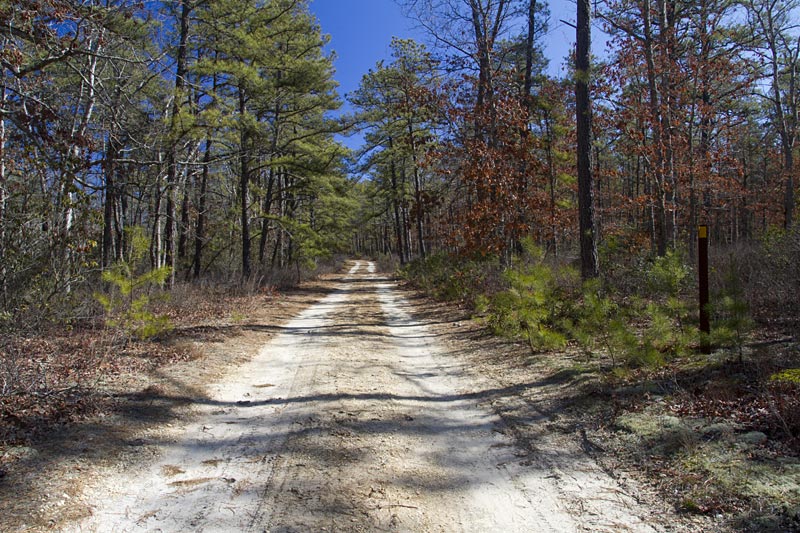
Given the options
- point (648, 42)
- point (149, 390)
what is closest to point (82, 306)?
point (149, 390)

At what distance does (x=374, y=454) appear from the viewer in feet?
13.9

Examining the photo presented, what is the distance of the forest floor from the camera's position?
323 cm

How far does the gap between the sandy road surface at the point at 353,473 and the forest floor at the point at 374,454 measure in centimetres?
2

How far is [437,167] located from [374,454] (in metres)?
14.5

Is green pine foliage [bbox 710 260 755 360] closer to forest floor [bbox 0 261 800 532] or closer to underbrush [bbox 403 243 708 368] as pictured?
underbrush [bbox 403 243 708 368]

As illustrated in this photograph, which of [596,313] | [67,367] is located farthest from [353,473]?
[67,367]

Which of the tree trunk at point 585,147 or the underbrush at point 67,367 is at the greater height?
the tree trunk at point 585,147

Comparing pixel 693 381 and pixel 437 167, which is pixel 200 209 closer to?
pixel 437 167

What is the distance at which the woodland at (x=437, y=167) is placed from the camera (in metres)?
6.01

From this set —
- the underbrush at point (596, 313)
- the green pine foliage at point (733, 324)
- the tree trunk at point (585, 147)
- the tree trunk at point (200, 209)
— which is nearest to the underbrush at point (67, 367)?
the underbrush at point (596, 313)

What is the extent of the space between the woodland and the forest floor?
0.43m

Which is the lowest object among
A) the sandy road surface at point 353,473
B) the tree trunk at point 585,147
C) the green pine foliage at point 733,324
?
the sandy road surface at point 353,473

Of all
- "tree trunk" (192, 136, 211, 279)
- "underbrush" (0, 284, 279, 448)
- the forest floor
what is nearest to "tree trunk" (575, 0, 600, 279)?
the forest floor

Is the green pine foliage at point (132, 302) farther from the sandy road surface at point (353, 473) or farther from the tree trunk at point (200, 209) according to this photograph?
the tree trunk at point (200, 209)
